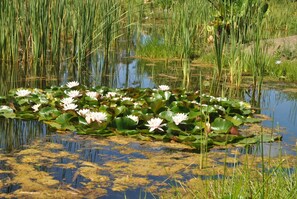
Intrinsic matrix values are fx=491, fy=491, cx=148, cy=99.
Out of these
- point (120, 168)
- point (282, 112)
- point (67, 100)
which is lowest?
point (120, 168)

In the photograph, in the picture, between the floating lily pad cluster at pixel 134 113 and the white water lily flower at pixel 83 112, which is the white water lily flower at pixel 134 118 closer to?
the floating lily pad cluster at pixel 134 113

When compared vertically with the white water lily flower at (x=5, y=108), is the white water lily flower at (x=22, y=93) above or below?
above

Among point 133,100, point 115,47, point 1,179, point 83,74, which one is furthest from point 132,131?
point 115,47

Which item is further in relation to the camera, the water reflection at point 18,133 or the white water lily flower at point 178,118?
the white water lily flower at point 178,118

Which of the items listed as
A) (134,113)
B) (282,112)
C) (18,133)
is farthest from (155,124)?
(282,112)

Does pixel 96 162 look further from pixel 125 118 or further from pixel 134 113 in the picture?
pixel 134 113

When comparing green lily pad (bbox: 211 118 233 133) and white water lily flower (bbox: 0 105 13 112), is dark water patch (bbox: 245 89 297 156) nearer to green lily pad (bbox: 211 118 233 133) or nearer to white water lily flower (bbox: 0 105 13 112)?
green lily pad (bbox: 211 118 233 133)

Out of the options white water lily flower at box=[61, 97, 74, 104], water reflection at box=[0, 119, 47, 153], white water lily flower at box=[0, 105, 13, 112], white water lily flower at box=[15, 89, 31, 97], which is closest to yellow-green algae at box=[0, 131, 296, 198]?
water reflection at box=[0, 119, 47, 153]

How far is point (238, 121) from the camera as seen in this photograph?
13.5ft

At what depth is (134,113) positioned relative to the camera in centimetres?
401

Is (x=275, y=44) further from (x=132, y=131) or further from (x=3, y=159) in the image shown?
(x=3, y=159)

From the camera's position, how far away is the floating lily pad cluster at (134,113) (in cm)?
374

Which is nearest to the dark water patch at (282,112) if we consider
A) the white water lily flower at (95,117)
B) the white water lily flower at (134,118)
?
the white water lily flower at (134,118)

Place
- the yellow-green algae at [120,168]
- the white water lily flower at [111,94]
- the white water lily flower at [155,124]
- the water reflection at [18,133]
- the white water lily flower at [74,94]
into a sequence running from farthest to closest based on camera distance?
the white water lily flower at [111,94]
the white water lily flower at [74,94]
the white water lily flower at [155,124]
the water reflection at [18,133]
the yellow-green algae at [120,168]
